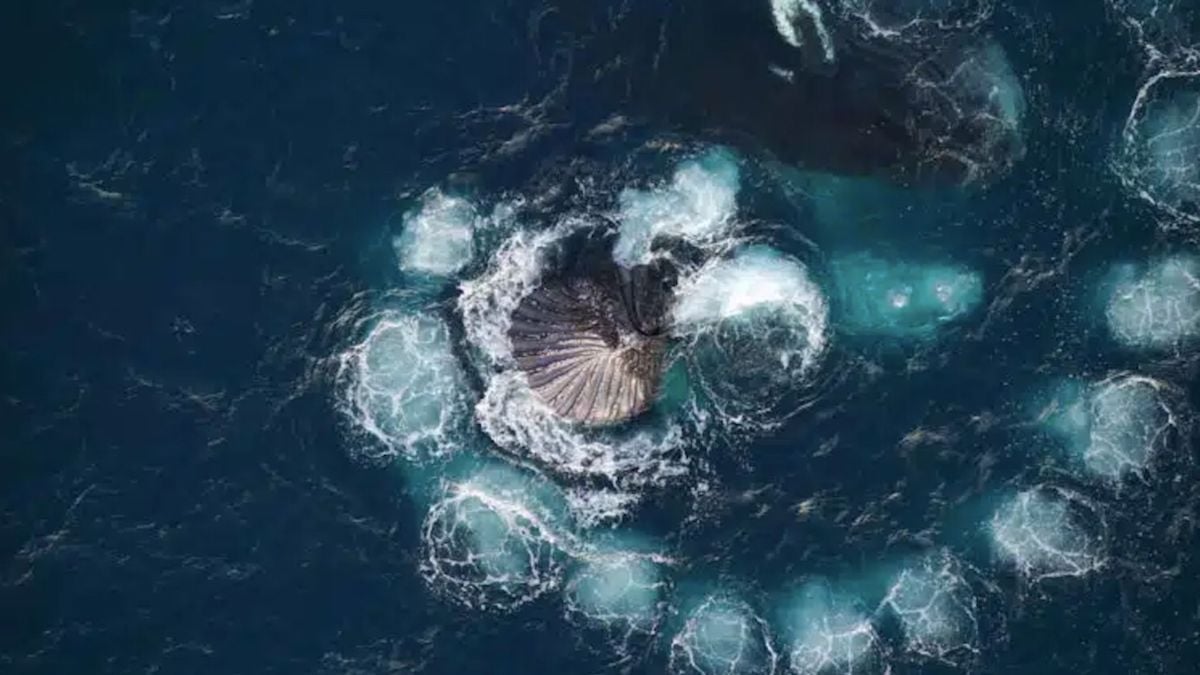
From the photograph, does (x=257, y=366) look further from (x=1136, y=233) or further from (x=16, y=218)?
(x=1136, y=233)

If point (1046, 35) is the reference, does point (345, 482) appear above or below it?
below

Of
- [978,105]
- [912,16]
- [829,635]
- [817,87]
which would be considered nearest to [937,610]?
[829,635]

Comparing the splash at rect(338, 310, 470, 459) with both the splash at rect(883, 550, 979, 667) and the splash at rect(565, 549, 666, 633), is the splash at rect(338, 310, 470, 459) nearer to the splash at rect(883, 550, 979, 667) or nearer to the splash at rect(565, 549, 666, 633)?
the splash at rect(565, 549, 666, 633)

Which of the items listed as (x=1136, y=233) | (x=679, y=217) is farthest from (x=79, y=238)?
(x=1136, y=233)

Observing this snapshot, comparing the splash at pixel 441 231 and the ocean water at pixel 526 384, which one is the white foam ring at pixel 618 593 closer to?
the ocean water at pixel 526 384

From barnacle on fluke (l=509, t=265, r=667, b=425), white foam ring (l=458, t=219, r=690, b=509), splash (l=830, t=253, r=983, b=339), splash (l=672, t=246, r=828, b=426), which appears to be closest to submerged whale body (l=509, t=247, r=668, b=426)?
barnacle on fluke (l=509, t=265, r=667, b=425)

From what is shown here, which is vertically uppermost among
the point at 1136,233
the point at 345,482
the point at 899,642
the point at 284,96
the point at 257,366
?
the point at 284,96
